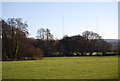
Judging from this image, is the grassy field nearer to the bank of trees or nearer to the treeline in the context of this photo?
the bank of trees

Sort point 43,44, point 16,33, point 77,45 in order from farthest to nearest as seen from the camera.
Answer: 1. point 77,45
2. point 43,44
3. point 16,33

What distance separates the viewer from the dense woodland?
176 feet

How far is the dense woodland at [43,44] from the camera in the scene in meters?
53.8

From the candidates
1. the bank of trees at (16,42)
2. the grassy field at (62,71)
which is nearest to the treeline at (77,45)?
the bank of trees at (16,42)

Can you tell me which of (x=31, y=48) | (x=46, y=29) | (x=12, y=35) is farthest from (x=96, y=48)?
(x=12, y=35)

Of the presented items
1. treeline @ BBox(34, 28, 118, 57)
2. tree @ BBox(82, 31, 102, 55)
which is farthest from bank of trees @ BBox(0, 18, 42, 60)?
tree @ BBox(82, 31, 102, 55)

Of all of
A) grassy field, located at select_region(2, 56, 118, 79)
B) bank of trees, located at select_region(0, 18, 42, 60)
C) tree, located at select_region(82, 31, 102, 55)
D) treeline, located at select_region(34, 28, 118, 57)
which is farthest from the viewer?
tree, located at select_region(82, 31, 102, 55)

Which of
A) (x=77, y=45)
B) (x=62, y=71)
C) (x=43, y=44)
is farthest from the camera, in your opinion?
(x=77, y=45)

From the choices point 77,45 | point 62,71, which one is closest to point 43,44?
point 77,45

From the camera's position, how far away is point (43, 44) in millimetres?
71812

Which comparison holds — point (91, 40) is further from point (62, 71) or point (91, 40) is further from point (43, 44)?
point (62, 71)

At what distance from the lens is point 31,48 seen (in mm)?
56250

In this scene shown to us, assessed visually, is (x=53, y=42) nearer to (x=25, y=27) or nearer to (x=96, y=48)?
(x=96, y=48)

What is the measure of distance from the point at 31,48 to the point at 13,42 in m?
5.04
